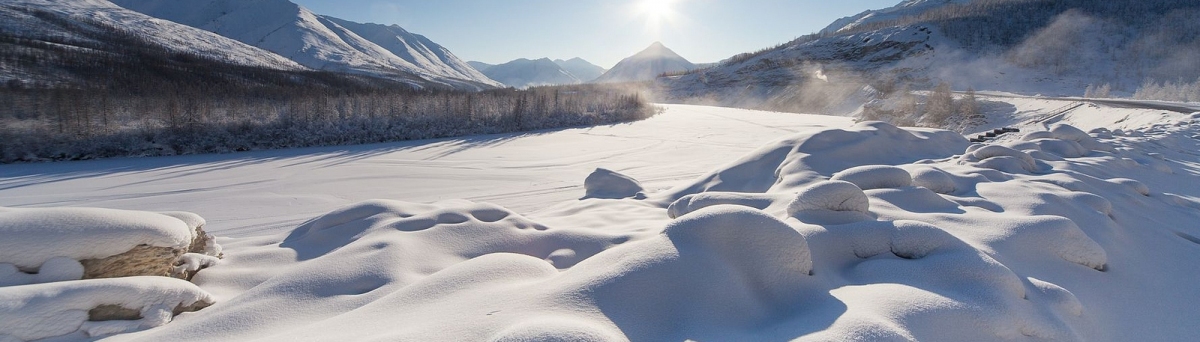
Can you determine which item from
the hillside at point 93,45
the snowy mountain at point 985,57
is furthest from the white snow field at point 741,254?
the hillside at point 93,45

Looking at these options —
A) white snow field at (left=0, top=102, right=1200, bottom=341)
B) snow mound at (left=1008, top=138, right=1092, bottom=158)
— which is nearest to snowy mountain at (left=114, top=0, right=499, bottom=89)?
white snow field at (left=0, top=102, right=1200, bottom=341)

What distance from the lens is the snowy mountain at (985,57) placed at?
28891 mm

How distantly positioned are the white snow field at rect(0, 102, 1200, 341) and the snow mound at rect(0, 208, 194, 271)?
1.37ft

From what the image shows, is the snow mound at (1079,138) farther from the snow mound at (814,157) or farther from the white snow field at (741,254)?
the snow mound at (814,157)

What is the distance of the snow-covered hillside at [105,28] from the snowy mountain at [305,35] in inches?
722

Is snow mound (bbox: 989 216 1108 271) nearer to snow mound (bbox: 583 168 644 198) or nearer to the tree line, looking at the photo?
snow mound (bbox: 583 168 644 198)

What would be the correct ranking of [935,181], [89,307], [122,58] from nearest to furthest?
[89,307] < [935,181] < [122,58]

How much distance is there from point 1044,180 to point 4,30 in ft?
170


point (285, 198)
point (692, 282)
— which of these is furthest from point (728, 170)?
point (285, 198)

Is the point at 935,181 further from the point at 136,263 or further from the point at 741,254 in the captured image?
the point at 136,263

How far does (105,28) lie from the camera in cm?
3988

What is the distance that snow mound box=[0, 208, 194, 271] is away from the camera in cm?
233

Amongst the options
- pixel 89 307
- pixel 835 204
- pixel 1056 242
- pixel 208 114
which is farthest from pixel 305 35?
pixel 1056 242

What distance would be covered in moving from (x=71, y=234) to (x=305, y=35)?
104023mm
